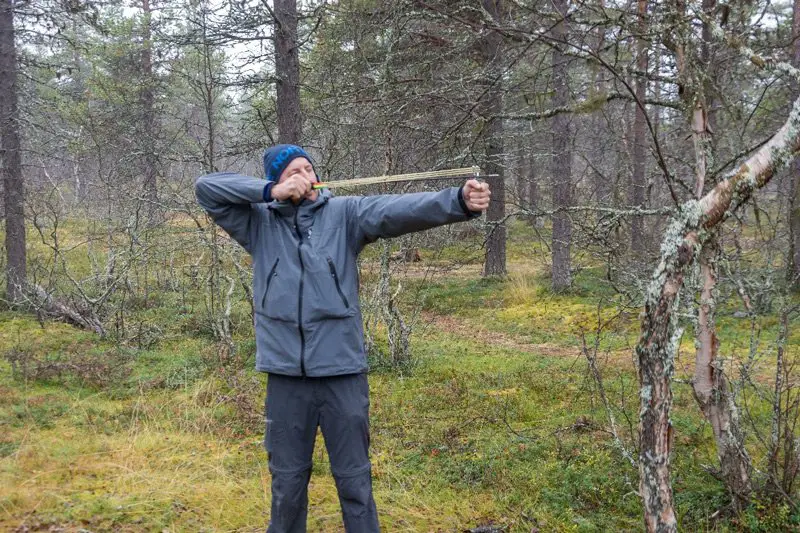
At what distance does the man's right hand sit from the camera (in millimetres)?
2912

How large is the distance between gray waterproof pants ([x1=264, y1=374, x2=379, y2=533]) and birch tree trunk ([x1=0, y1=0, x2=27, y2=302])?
33.4ft

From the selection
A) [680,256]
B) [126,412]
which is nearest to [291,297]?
[680,256]

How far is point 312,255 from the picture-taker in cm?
288

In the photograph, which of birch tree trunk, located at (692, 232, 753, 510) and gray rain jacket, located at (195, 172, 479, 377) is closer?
gray rain jacket, located at (195, 172, 479, 377)

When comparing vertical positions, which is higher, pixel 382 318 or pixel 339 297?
pixel 339 297

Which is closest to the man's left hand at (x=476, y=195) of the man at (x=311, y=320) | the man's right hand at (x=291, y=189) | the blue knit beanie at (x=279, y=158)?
the man at (x=311, y=320)

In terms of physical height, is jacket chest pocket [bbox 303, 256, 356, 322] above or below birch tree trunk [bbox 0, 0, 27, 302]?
below

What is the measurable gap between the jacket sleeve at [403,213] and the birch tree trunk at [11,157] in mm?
10360

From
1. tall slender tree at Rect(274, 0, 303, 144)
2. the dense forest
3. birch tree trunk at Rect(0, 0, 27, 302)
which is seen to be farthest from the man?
birch tree trunk at Rect(0, 0, 27, 302)

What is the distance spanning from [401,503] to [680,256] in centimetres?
248

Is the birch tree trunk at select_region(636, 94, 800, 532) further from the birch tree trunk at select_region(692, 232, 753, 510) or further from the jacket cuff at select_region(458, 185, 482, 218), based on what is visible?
the birch tree trunk at select_region(692, 232, 753, 510)

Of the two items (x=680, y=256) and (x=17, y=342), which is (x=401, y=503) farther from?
(x=17, y=342)

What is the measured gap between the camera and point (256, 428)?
528cm

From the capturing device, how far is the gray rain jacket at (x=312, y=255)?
2.79 metres
